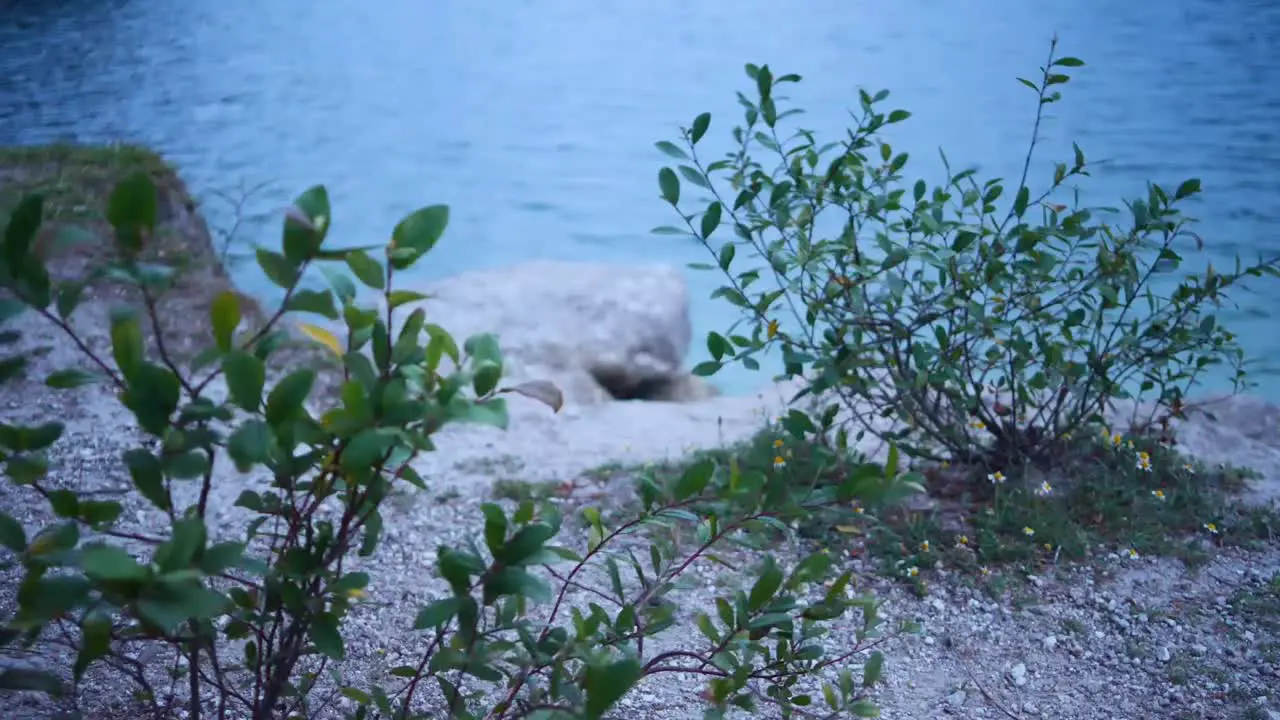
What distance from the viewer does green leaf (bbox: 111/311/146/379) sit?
919 mm

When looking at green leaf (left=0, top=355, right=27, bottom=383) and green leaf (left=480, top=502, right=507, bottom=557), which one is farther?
green leaf (left=480, top=502, right=507, bottom=557)

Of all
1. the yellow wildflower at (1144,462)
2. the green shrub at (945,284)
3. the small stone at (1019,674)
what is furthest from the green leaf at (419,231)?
the yellow wildflower at (1144,462)

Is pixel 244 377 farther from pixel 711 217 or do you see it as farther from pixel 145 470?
pixel 711 217

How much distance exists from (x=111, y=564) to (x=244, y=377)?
0.70 feet

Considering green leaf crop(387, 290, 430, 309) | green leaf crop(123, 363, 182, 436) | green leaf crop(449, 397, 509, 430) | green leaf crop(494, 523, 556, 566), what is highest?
green leaf crop(387, 290, 430, 309)

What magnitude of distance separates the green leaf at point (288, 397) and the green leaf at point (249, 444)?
0.14 feet

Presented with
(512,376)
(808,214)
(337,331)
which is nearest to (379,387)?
(808,214)

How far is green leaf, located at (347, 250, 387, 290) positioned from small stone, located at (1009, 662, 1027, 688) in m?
1.77

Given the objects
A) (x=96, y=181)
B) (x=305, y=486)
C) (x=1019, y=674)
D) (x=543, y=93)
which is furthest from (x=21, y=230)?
(x=543, y=93)

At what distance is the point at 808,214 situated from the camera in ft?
8.77

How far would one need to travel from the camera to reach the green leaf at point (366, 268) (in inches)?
39.6

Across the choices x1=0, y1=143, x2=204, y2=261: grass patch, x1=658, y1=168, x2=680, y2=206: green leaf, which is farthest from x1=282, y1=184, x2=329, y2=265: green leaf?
x1=0, y1=143, x2=204, y2=261: grass patch

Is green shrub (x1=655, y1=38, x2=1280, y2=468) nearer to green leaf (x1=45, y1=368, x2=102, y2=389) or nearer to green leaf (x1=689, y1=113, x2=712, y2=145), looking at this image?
green leaf (x1=689, y1=113, x2=712, y2=145)

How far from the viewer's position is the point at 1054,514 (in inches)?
109
